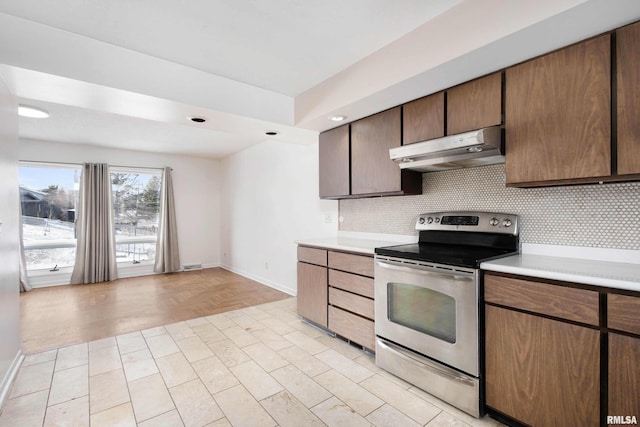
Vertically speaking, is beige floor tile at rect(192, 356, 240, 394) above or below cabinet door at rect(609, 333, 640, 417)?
below

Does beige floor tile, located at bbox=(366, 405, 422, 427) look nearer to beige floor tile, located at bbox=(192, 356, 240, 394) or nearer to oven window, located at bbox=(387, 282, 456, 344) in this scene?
oven window, located at bbox=(387, 282, 456, 344)

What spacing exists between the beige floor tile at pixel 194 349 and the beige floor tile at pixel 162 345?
60 millimetres

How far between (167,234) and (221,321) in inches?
138

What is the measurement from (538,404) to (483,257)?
777 millimetres

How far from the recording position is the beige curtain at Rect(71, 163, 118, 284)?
5332 mm

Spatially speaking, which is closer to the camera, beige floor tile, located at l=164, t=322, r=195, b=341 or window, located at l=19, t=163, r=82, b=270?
beige floor tile, located at l=164, t=322, r=195, b=341

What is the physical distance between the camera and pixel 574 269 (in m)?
1.49

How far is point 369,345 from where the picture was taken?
2475mm

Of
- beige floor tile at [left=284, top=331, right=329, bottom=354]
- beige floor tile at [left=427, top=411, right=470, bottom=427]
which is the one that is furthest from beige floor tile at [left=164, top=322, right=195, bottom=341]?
beige floor tile at [left=427, top=411, right=470, bottom=427]

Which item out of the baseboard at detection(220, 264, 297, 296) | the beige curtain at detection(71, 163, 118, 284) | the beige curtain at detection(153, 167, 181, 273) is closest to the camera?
the baseboard at detection(220, 264, 297, 296)

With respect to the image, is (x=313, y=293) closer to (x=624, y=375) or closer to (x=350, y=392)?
(x=350, y=392)

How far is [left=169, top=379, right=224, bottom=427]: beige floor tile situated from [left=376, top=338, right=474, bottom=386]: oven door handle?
47.8 inches

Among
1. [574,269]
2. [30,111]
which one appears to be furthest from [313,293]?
[30,111]

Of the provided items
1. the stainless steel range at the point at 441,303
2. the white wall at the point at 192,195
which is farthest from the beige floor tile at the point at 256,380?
the white wall at the point at 192,195
